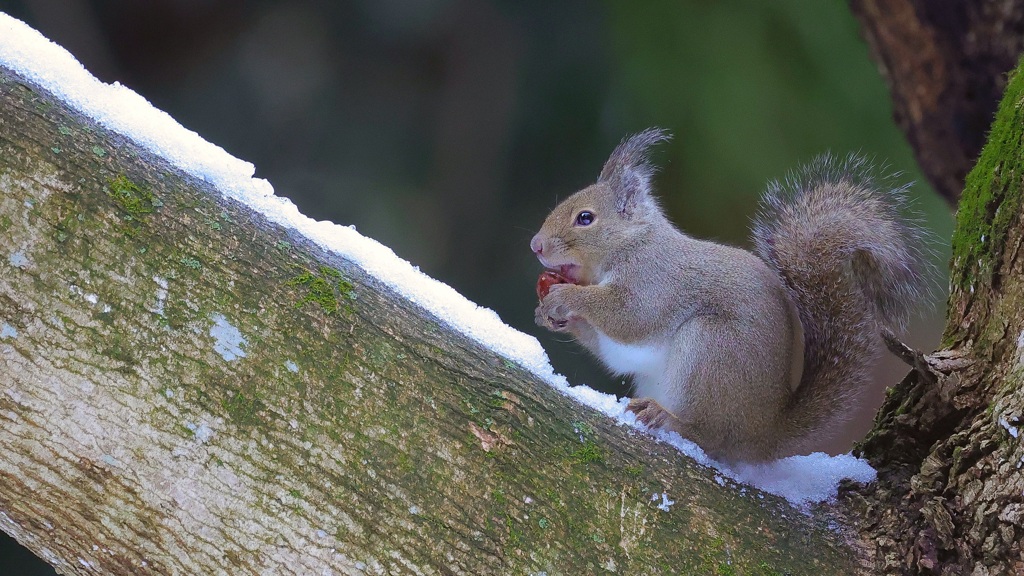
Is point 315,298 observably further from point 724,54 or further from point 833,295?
point 724,54

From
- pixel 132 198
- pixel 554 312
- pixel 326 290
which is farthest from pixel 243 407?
A: pixel 554 312

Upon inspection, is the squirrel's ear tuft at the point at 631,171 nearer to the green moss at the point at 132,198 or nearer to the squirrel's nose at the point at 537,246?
the squirrel's nose at the point at 537,246

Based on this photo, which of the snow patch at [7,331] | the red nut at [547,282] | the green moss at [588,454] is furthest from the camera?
the red nut at [547,282]

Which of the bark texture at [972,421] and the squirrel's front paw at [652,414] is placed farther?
the squirrel's front paw at [652,414]

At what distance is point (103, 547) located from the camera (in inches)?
40.6

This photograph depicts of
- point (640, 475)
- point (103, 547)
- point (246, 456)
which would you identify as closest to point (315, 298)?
point (246, 456)

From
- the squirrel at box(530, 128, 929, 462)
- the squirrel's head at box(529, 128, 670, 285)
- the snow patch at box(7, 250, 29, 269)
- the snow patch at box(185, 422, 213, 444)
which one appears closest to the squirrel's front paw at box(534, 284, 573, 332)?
the squirrel at box(530, 128, 929, 462)

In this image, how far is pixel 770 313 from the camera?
1.57 metres

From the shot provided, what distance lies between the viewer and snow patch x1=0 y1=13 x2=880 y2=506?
3.90 ft

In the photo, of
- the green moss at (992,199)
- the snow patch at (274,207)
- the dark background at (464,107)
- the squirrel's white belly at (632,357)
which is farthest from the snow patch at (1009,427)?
the dark background at (464,107)

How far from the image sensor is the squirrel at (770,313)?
59.7 inches

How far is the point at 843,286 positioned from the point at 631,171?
560mm

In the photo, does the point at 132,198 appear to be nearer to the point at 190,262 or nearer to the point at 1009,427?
the point at 190,262

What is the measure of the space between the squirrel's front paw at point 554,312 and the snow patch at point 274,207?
0.43 m
